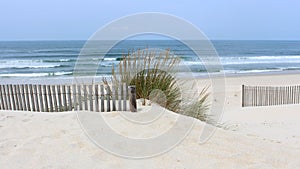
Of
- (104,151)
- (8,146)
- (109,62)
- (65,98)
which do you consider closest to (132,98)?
Result: (104,151)

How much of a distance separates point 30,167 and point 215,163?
2.67 metres

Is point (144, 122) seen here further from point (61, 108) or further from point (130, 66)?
point (61, 108)

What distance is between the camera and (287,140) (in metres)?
6.12

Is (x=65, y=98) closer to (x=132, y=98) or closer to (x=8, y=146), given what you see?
(x=132, y=98)

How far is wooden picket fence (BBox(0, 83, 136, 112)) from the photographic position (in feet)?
19.1

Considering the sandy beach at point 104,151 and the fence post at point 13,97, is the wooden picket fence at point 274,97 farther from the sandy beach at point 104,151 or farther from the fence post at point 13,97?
the fence post at point 13,97

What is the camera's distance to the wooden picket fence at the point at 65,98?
19.1ft

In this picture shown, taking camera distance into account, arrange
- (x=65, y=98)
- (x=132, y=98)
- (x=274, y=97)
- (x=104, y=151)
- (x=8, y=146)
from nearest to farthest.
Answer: (x=104, y=151) → (x=8, y=146) → (x=132, y=98) → (x=65, y=98) → (x=274, y=97)

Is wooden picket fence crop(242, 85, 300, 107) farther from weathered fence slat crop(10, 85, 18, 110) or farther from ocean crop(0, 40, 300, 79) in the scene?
weathered fence slat crop(10, 85, 18, 110)

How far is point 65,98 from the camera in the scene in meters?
6.53

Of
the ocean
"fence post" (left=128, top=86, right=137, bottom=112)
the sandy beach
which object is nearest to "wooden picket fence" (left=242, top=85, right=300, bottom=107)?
the ocean

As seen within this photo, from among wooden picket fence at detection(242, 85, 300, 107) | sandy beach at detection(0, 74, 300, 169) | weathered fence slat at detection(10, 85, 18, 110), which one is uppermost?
weathered fence slat at detection(10, 85, 18, 110)

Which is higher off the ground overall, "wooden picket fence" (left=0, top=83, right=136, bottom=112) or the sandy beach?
"wooden picket fence" (left=0, top=83, right=136, bottom=112)

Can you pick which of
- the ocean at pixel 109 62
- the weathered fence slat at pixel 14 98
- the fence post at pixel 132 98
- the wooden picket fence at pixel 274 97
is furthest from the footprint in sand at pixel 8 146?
the wooden picket fence at pixel 274 97
